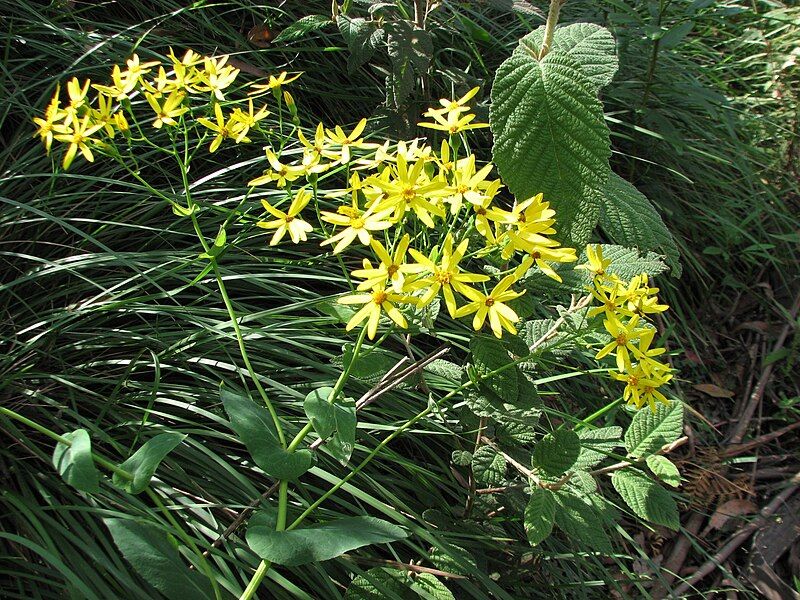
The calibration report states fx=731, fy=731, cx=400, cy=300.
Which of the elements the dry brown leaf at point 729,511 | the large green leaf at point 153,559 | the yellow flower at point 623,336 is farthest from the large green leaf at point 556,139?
the dry brown leaf at point 729,511

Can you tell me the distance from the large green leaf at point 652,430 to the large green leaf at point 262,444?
61 cm

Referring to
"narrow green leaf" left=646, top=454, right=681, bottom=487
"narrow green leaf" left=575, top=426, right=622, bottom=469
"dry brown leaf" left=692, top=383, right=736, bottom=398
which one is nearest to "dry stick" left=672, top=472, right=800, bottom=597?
"dry brown leaf" left=692, top=383, right=736, bottom=398

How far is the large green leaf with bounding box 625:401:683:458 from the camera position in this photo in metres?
1.37

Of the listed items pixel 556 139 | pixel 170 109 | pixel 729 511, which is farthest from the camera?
pixel 729 511

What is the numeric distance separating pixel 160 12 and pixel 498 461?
2.13m

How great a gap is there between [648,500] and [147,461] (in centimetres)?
87

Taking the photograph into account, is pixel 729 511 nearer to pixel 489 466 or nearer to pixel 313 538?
pixel 489 466

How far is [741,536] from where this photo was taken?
90.9 inches

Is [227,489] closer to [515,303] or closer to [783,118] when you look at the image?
[515,303]

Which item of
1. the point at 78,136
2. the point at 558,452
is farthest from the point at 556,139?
the point at 78,136

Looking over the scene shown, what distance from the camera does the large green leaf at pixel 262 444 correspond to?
116 centimetres

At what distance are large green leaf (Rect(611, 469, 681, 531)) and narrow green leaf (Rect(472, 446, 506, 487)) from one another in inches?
8.5

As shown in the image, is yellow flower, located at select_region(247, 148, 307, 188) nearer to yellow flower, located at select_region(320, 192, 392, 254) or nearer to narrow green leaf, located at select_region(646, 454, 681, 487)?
yellow flower, located at select_region(320, 192, 392, 254)

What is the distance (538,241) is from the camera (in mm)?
1148
